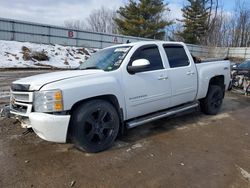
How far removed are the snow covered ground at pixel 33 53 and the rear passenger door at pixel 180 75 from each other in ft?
48.2

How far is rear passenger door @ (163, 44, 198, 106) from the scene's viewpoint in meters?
4.96

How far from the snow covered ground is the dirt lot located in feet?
46.7

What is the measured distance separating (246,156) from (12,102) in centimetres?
389

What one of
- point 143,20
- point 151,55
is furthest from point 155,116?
point 143,20

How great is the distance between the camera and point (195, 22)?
43.2 metres

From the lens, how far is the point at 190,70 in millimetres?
5336

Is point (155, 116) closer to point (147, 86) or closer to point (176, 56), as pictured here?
point (147, 86)

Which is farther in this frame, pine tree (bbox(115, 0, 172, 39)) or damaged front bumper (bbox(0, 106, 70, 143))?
pine tree (bbox(115, 0, 172, 39))

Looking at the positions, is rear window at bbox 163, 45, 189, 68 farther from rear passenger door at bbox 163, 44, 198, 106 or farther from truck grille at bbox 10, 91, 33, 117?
truck grille at bbox 10, 91, 33, 117

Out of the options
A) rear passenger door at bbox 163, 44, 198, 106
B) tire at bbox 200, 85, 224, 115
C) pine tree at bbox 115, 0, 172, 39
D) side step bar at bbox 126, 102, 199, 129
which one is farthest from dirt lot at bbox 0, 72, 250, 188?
pine tree at bbox 115, 0, 172, 39

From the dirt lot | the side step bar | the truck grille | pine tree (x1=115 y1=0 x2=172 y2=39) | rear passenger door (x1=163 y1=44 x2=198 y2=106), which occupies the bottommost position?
the dirt lot

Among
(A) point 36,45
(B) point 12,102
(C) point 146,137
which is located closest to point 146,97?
(C) point 146,137

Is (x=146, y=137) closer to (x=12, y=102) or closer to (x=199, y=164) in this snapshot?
(x=199, y=164)

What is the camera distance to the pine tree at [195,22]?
141 feet
